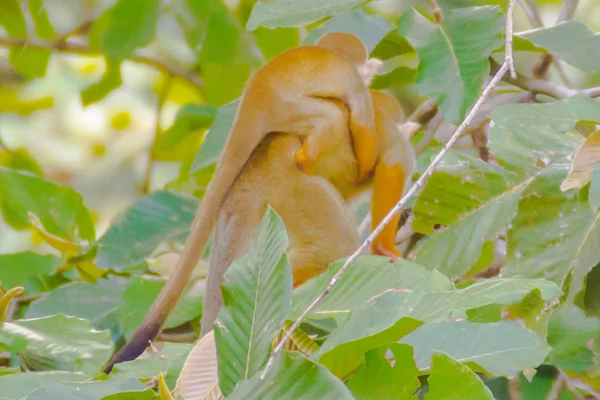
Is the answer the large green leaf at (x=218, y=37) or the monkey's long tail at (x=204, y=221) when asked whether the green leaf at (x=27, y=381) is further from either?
the large green leaf at (x=218, y=37)

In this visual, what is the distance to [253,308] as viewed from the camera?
37.5 inches

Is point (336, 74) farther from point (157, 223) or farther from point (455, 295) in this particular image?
point (455, 295)

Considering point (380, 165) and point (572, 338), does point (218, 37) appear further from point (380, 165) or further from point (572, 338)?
point (572, 338)

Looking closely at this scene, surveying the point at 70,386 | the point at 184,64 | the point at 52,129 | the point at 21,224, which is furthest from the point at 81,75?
the point at 70,386

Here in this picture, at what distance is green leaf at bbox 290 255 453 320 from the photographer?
3.51 ft

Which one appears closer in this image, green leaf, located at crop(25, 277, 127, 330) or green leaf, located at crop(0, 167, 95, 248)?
green leaf, located at crop(25, 277, 127, 330)

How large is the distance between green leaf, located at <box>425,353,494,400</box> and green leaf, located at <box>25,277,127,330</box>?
1.01 meters

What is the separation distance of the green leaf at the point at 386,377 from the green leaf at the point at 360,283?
145 mm

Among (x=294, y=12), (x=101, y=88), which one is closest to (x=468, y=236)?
(x=294, y=12)

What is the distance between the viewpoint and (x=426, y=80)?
1.52m

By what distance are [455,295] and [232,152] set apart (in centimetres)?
86

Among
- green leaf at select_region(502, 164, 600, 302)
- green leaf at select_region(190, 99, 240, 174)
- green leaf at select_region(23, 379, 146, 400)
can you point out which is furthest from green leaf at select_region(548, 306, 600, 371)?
green leaf at select_region(190, 99, 240, 174)

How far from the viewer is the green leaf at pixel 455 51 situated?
1485mm

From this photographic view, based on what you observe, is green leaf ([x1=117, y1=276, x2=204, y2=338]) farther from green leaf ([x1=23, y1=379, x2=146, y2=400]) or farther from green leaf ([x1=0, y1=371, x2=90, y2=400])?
green leaf ([x1=23, y1=379, x2=146, y2=400])
